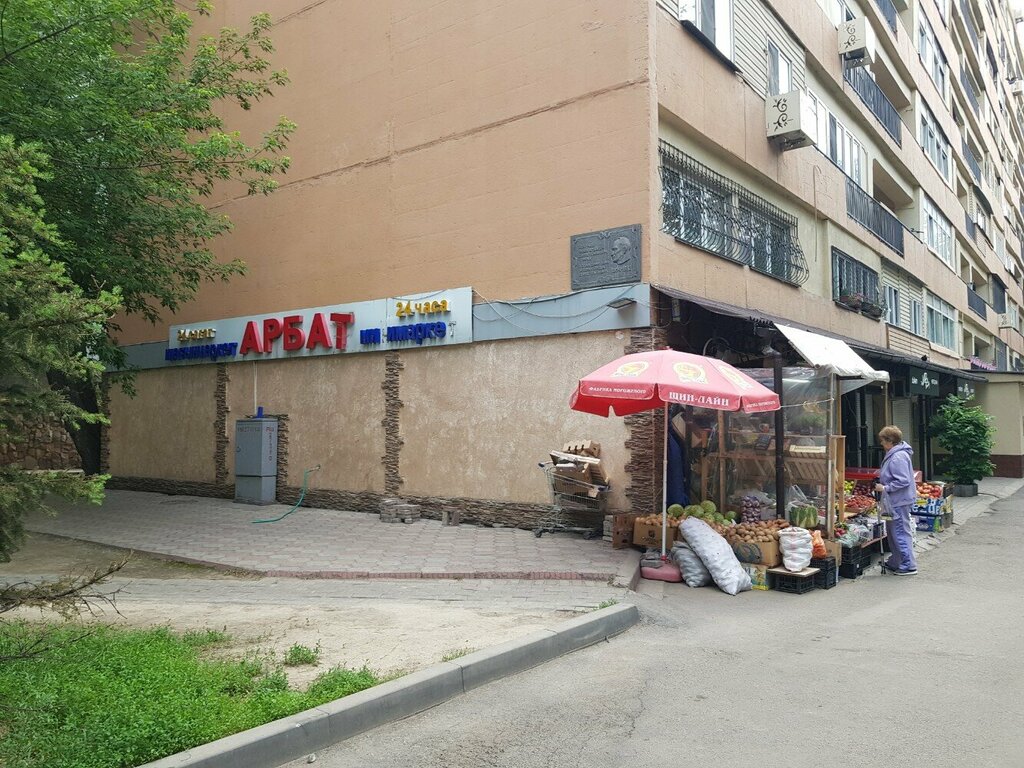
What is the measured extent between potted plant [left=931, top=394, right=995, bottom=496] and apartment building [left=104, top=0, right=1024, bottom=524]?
121 cm

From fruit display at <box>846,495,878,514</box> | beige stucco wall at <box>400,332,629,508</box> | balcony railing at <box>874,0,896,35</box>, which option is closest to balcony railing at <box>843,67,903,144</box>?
balcony railing at <box>874,0,896,35</box>

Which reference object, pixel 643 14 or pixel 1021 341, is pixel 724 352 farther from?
pixel 1021 341

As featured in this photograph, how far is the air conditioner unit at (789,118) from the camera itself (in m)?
14.5

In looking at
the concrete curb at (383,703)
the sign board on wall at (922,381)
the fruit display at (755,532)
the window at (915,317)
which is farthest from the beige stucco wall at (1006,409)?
the concrete curb at (383,703)

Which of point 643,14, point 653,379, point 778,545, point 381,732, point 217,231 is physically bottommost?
point 381,732

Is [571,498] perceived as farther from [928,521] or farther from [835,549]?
[928,521]

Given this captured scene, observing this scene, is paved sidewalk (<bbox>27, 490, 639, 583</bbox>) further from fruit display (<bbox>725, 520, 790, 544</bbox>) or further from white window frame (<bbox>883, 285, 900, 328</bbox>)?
white window frame (<bbox>883, 285, 900, 328</bbox>)

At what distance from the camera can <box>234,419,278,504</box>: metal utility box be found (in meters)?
15.7

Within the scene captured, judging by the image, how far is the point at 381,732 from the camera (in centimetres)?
459

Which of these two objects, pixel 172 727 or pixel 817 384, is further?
pixel 817 384

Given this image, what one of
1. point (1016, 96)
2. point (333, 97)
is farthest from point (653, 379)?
point (1016, 96)

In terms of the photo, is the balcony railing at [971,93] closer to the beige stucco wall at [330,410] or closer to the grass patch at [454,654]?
the beige stucco wall at [330,410]

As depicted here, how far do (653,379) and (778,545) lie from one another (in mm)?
2346

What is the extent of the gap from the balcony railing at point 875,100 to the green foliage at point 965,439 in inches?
321
